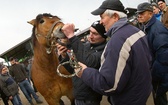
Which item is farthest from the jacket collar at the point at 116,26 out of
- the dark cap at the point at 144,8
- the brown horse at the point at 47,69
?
the brown horse at the point at 47,69

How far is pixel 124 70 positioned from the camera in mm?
2166

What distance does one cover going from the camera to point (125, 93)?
2.31m

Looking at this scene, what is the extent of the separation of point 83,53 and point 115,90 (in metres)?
0.59

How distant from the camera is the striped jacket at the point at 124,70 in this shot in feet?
7.07

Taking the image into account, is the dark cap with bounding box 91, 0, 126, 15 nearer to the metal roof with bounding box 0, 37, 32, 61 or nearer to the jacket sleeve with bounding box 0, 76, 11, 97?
the jacket sleeve with bounding box 0, 76, 11, 97

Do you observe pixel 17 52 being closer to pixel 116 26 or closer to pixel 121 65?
pixel 116 26

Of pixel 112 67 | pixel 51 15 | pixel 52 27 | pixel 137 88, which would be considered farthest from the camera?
pixel 51 15

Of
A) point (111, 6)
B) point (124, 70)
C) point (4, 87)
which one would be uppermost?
point (111, 6)

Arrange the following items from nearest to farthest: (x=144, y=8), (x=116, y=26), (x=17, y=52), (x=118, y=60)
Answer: (x=118, y=60) < (x=116, y=26) < (x=144, y=8) < (x=17, y=52)

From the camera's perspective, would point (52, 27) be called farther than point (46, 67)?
No

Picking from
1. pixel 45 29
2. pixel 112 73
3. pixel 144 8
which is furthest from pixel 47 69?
pixel 112 73

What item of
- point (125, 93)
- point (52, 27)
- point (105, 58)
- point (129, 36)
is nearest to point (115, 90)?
point (125, 93)

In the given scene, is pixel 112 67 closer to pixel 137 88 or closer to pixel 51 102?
pixel 137 88

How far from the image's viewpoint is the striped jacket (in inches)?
84.8
